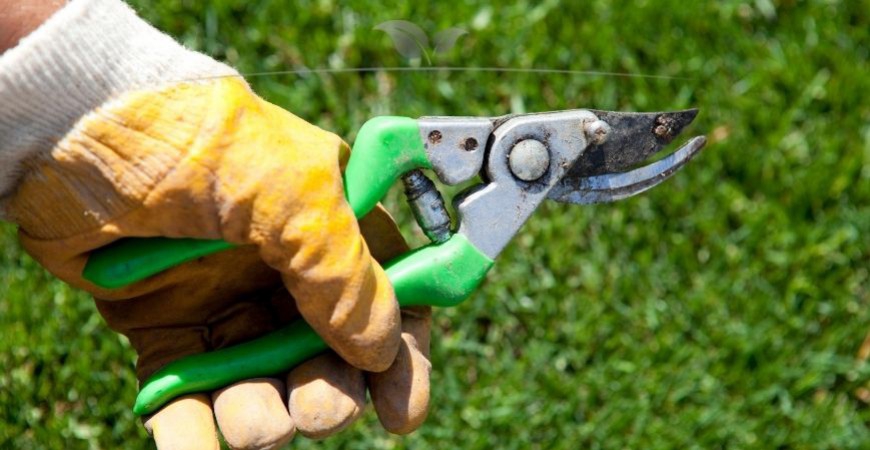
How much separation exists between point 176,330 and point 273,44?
119cm

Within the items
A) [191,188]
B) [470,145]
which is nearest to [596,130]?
[470,145]

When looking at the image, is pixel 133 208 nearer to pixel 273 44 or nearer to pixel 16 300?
pixel 16 300

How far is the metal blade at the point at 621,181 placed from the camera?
6.05ft

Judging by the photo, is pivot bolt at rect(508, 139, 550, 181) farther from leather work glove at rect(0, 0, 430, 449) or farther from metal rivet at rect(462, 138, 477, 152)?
leather work glove at rect(0, 0, 430, 449)

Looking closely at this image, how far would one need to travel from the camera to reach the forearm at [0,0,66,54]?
1.65 metres

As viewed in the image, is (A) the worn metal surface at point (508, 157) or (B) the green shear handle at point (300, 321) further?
(A) the worn metal surface at point (508, 157)

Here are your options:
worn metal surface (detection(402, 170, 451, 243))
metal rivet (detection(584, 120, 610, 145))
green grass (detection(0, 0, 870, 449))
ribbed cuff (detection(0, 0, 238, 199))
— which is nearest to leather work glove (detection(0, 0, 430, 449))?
ribbed cuff (detection(0, 0, 238, 199))

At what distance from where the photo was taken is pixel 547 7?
2.92 meters

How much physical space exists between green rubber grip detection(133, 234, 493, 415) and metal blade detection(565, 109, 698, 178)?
0.75ft

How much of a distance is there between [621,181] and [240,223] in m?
0.63

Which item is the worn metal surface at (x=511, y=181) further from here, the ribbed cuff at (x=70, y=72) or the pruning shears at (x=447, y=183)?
the ribbed cuff at (x=70, y=72)

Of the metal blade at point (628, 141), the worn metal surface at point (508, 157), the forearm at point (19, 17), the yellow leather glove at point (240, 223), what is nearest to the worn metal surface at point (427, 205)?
the worn metal surface at point (508, 157)

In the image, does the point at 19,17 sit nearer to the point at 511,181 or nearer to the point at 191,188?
the point at 191,188

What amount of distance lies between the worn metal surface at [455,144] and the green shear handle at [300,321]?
2cm
